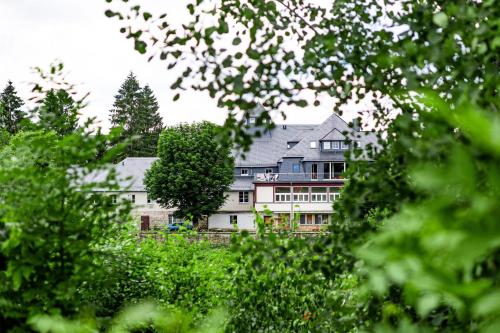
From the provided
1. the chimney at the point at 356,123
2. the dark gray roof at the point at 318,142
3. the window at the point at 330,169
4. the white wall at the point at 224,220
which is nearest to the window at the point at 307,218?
the window at the point at 330,169

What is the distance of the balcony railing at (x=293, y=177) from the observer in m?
51.8

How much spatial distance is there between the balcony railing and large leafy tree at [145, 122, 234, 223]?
181 inches

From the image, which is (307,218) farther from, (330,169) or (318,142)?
(318,142)

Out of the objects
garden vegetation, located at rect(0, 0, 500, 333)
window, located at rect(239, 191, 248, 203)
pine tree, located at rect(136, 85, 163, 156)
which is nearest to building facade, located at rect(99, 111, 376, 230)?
window, located at rect(239, 191, 248, 203)

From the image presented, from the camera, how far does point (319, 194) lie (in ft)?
172

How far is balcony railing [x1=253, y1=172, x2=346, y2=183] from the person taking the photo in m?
51.8

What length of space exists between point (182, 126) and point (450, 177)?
53029 mm

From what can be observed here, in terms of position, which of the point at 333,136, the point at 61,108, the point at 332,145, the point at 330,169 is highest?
the point at 333,136

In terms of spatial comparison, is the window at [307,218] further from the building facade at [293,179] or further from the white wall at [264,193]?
the white wall at [264,193]

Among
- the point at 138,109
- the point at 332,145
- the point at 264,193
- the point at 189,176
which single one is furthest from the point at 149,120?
the point at 332,145

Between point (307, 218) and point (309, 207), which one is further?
point (307, 218)

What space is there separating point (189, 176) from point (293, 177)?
945 cm

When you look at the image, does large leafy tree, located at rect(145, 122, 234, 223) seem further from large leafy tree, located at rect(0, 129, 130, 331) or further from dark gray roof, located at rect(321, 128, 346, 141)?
large leafy tree, located at rect(0, 129, 130, 331)

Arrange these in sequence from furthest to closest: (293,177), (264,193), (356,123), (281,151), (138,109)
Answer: (138,109) → (281,151) → (264,193) → (293,177) → (356,123)
